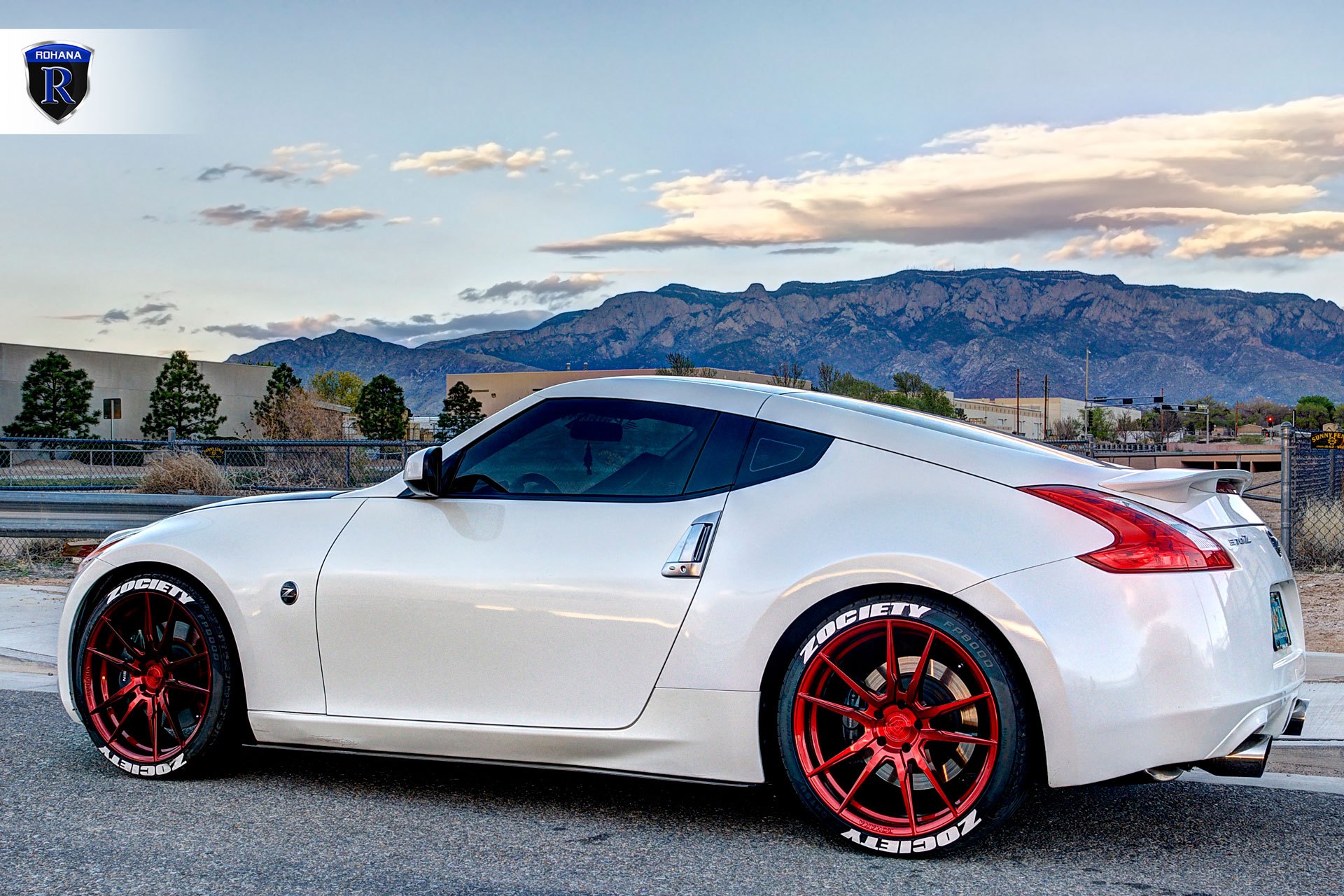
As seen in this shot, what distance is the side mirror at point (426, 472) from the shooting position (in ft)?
14.5

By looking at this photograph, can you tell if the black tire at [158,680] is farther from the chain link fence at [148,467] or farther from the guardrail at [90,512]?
the chain link fence at [148,467]

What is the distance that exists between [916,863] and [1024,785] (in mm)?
420

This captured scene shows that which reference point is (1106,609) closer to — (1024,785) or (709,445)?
(1024,785)

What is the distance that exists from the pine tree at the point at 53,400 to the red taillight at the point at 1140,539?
7234 cm

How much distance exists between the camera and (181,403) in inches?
3155

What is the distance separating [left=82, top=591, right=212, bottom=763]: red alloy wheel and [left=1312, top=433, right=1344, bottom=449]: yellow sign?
553 inches

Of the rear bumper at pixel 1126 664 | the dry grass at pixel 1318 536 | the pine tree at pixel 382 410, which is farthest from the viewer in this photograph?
the pine tree at pixel 382 410

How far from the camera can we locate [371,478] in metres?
21.5

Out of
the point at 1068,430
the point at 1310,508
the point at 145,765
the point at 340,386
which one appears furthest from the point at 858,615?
the point at 340,386

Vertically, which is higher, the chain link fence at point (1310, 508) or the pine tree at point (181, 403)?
the pine tree at point (181, 403)

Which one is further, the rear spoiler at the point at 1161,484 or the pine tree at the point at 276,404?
the pine tree at the point at 276,404

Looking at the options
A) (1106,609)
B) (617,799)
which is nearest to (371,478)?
(617,799)

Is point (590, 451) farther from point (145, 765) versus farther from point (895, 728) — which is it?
point (145, 765)

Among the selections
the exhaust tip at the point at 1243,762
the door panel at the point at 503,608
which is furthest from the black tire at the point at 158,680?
the exhaust tip at the point at 1243,762
